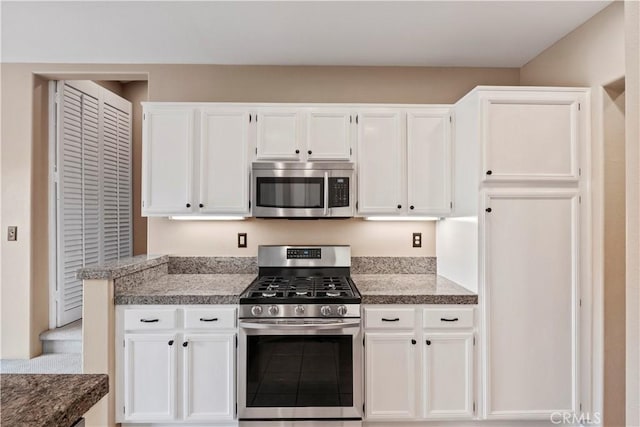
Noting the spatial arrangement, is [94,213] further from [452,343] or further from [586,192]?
[586,192]

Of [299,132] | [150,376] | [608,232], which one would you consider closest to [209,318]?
[150,376]

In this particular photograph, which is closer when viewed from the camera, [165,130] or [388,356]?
[388,356]

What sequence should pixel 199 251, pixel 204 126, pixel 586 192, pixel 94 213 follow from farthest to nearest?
pixel 94 213, pixel 199 251, pixel 204 126, pixel 586 192

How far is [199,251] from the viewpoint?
3117 mm

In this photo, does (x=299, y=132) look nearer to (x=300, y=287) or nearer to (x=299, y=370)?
(x=300, y=287)

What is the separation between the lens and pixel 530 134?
7.55 ft

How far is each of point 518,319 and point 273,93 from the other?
247cm

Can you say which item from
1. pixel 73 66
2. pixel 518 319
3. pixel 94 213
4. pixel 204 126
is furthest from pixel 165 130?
pixel 518 319

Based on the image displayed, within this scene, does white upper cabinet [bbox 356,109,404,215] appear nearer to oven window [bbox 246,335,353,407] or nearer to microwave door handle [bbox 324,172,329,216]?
microwave door handle [bbox 324,172,329,216]

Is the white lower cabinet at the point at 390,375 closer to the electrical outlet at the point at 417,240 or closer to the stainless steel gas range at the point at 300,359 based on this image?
the stainless steel gas range at the point at 300,359

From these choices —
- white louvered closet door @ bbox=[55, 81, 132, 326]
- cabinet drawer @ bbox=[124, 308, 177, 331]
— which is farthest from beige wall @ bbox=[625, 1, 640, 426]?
white louvered closet door @ bbox=[55, 81, 132, 326]

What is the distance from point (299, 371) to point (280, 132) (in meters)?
1.65

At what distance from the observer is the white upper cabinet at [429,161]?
2732 millimetres

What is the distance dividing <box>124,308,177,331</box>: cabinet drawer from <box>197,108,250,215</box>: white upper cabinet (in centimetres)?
78
